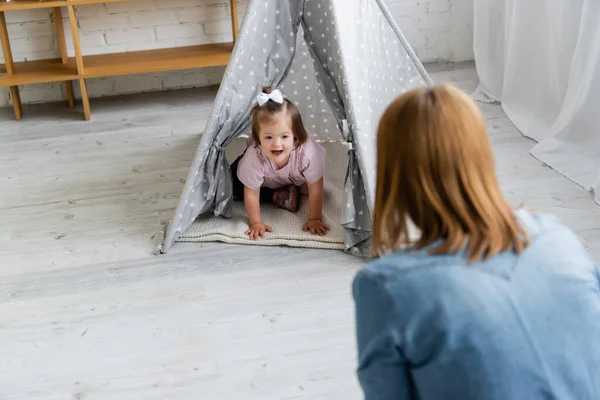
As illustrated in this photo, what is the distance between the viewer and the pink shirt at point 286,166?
257cm

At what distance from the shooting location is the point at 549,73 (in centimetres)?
321

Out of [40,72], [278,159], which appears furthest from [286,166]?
[40,72]

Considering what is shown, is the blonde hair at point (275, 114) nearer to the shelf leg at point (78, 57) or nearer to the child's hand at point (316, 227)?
the child's hand at point (316, 227)

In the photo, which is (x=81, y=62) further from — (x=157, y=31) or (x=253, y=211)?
(x=253, y=211)

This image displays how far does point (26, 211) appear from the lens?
9.35ft

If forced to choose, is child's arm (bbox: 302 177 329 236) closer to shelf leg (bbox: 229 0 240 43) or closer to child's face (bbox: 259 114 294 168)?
child's face (bbox: 259 114 294 168)

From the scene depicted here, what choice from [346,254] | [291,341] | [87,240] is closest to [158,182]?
[87,240]

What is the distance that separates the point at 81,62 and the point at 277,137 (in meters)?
1.53

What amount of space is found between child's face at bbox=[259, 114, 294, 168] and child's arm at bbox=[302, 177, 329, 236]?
0.16 metres

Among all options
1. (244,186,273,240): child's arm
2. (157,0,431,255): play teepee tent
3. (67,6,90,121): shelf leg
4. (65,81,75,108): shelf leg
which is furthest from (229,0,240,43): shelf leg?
(244,186,273,240): child's arm

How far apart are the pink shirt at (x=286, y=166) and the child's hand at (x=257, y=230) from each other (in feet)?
0.41

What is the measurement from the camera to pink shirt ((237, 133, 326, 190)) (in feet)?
8.44

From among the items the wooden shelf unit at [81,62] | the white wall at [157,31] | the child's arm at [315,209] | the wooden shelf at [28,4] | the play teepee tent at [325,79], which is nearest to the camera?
the play teepee tent at [325,79]

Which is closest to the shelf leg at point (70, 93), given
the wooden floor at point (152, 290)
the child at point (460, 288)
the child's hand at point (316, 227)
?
the wooden floor at point (152, 290)
